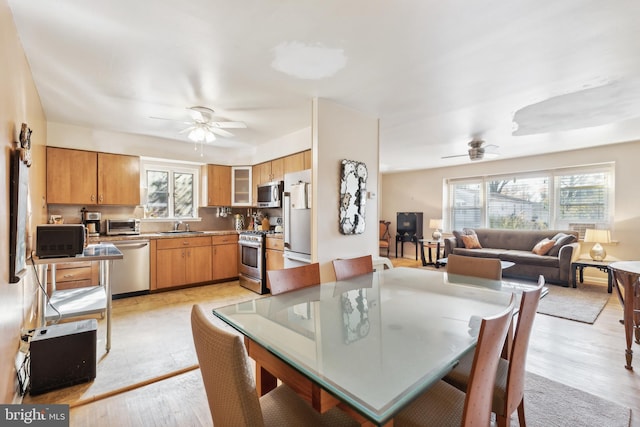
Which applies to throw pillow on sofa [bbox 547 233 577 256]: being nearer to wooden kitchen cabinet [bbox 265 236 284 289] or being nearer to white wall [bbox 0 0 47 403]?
wooden kitchen cabinet [bbox 265 236 284 289]

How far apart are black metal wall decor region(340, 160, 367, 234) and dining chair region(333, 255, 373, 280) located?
2.37ft

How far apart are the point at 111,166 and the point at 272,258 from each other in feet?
9.02

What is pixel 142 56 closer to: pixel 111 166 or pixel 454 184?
pixel 111 166

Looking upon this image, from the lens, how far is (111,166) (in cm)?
425

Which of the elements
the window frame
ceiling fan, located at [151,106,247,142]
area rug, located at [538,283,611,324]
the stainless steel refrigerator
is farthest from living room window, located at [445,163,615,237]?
ceiling fan, located at [151,106,247,142]

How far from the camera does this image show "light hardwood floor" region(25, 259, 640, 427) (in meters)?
1.78

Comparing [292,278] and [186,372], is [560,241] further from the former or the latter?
[186,372]

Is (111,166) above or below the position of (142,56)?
below

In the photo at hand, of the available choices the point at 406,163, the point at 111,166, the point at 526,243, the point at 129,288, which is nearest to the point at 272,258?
the point at 129,288

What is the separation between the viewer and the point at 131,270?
4148mm

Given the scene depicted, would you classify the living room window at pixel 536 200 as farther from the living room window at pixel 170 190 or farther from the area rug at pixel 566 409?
the living room window at pixel 170 190

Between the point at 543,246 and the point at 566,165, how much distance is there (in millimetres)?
1679

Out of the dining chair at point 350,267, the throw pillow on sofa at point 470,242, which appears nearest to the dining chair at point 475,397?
the dining chair at point 350,267

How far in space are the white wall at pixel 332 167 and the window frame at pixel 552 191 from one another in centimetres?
442
